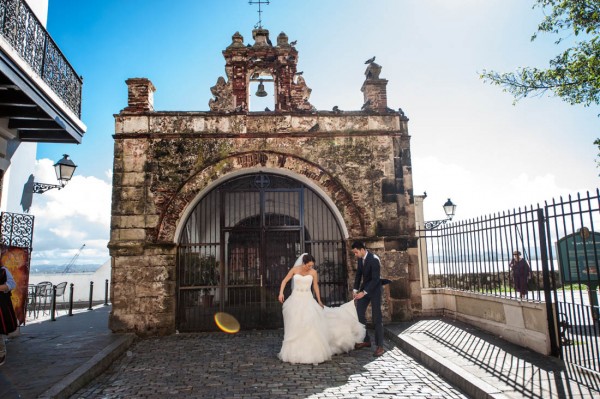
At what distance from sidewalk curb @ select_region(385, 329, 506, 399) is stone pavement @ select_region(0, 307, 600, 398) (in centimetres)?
1

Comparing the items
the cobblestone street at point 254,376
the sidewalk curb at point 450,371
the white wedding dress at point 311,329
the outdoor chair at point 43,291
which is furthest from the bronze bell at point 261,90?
the outdoor chair at point 43,291

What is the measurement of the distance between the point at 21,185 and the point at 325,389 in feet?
27.7

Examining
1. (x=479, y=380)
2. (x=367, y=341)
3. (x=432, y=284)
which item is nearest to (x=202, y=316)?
(x=367, y=341)

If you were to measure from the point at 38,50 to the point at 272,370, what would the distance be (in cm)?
712

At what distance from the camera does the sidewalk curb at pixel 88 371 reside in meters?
4.59

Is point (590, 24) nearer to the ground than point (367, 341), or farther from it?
A: farther from it

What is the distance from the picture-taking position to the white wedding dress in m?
6.07

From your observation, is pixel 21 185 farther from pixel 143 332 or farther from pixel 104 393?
pixel 104 393

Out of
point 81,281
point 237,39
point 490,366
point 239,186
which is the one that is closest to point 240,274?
point 239,186

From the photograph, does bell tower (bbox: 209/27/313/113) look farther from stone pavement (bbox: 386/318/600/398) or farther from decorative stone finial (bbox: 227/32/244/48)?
stone pavement (bbox: 386/318/600/398)

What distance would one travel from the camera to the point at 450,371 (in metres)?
5.08

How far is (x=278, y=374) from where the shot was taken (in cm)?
547

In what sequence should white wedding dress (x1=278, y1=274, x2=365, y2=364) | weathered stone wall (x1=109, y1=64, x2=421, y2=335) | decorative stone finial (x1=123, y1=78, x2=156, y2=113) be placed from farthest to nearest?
decorative stone finial (x1=123, y1=78, x2=156, y2=113)
weathered stone wall (x1=109, y1=64, x2=421, y2=335)
white wedding dress (x1=278, y1=274, x2=365, y2=364)

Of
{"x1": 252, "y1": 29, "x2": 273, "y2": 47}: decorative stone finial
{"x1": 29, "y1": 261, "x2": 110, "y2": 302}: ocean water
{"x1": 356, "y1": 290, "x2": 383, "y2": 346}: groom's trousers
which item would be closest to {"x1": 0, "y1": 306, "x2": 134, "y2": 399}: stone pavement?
{"x1": 356, "y1": 290, "x2": 383, "y2": 346}: groom's trousers
